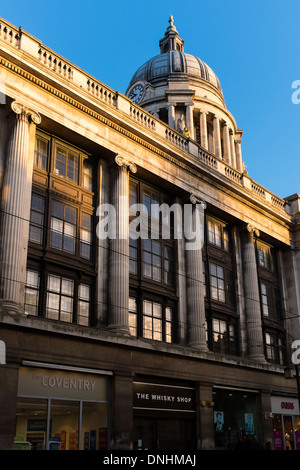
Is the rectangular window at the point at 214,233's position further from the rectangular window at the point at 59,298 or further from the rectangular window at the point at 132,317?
the rectangular window at the point at 59,298

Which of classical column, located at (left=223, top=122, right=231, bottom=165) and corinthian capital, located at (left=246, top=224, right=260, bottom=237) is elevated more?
classical column, located at (left=223, top=122, right=231, bottom=165)

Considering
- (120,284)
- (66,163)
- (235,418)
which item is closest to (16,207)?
(66,163)

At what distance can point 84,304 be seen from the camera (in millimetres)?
21672

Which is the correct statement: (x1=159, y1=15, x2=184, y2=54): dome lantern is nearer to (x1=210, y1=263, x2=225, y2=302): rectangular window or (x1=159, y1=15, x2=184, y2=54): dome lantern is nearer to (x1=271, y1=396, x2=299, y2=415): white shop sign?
(x1=210, y1=263, x2=225, y2=302): rectangular window

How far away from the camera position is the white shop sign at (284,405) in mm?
29219

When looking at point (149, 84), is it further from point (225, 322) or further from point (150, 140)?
point (225, 322)

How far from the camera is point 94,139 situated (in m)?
23.4

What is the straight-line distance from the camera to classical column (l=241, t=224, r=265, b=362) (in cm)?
2962

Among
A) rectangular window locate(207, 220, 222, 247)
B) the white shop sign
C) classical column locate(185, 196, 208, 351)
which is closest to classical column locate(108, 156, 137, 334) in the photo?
classical column locate(185, 196, 208, 351)

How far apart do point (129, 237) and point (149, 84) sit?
95.9ft

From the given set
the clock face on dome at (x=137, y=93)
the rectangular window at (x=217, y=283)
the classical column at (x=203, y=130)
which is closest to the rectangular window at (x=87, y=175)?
the rectangular window at (x=217, y=283)

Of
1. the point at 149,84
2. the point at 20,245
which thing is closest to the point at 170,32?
the point at 149,84

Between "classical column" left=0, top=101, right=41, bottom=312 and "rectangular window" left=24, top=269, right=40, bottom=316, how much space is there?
700 millimetres

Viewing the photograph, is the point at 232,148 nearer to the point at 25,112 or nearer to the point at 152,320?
the point at 152,320
